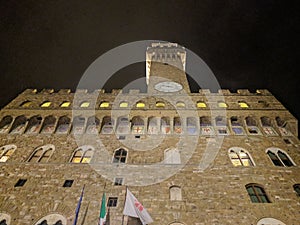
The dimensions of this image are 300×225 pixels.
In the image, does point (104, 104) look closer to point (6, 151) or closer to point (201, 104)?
point (6, 151)

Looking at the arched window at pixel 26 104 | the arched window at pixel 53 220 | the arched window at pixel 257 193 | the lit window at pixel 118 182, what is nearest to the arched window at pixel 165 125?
the lit window at pixel 118 182

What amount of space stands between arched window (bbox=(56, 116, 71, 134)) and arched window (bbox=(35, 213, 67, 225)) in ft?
19.1

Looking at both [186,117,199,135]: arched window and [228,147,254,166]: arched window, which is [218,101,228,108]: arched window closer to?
[186,117,199,135]: arched window

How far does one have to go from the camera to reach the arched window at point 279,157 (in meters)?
13.0

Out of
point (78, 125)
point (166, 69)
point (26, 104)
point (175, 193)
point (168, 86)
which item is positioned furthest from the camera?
point (166, 69)

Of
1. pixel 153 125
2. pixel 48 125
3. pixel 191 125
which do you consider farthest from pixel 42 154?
pixel 191 125

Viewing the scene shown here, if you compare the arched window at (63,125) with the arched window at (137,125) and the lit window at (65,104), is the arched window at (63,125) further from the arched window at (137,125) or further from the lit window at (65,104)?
the arched window at (137,125)

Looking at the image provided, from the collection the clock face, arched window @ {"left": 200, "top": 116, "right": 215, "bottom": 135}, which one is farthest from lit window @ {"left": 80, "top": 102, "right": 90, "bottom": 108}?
arched window @ {"left": 200, "top": 116, "right": 215, "bottom": 135}

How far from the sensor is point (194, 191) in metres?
11.4

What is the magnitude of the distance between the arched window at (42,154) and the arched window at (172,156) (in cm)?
656

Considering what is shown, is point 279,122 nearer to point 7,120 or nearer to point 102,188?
point 102,188

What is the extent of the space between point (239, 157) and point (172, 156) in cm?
375

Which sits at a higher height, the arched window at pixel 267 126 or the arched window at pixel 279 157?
the arched window at pixel 267 126

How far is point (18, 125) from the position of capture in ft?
51.1
